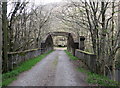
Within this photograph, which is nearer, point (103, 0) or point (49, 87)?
point (49, 87)

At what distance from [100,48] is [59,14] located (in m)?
5.01

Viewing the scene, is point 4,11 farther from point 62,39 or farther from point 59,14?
point 62,39

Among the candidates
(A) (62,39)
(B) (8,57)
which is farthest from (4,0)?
(A) (62,39)

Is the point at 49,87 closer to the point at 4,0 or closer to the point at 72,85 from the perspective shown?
the point at 72,85

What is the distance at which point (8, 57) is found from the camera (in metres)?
7.48

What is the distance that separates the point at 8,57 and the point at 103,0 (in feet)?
20.1

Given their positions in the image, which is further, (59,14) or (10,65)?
(59,14)

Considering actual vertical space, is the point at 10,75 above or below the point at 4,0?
below

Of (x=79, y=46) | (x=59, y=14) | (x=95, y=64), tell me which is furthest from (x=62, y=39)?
(x=95, y=64)

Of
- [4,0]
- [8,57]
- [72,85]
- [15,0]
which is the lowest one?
[72,85]

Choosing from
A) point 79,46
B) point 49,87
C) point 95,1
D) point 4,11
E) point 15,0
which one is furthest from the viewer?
point 79,46

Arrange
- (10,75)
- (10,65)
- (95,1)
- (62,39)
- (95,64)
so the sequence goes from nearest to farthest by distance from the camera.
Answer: (10,75)
(10,65)
(95,64)
(95,1)
(62,39)

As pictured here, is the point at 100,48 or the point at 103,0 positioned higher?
the point at 103,0

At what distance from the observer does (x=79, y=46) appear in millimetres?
16641
